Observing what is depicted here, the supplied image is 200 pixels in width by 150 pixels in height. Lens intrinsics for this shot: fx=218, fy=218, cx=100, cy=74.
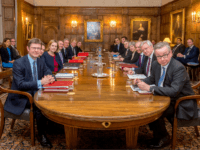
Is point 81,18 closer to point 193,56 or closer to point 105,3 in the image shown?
point 105,3

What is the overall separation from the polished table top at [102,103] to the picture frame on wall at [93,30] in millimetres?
11673

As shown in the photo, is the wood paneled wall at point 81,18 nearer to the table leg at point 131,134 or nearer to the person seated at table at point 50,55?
the person seated at table at point 50,55

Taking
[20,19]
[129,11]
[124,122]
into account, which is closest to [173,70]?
[124,122]

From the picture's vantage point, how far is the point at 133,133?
2.44 meters

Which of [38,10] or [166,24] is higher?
[38,10]

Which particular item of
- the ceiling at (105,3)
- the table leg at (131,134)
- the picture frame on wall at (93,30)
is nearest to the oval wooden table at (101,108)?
the table leg at (131,134)

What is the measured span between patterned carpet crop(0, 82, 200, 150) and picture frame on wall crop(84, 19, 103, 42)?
11135mm

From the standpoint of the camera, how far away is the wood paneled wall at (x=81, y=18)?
45.9ft

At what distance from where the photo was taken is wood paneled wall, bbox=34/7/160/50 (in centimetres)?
1400

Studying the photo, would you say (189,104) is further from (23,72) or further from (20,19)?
(20,19)

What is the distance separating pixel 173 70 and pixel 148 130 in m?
1.31

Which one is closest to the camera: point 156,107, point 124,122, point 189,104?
point 124,122

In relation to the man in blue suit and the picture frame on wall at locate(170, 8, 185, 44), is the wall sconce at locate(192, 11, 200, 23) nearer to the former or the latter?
the picture frame on wall at locate(170, 8, 185, 44)

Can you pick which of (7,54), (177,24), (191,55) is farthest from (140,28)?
(7,54)
